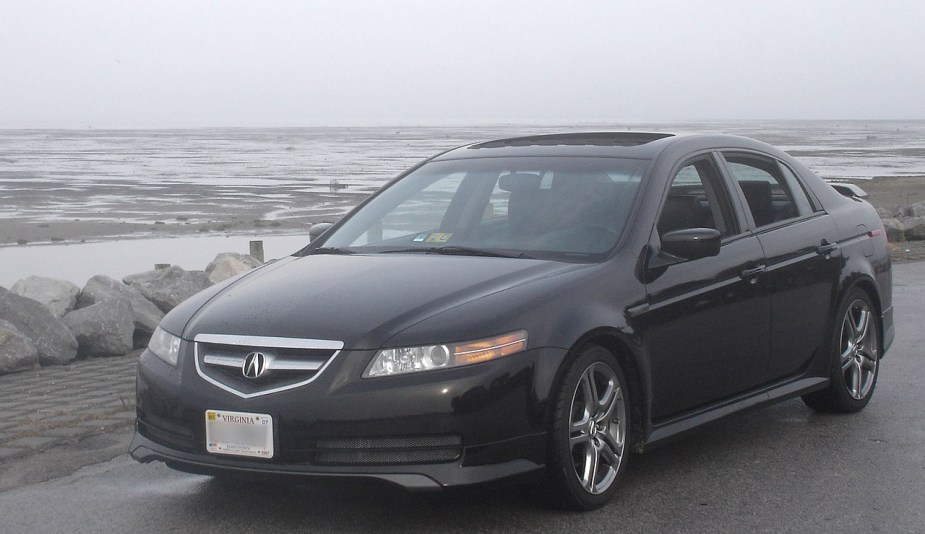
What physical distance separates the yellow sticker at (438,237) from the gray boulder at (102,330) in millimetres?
4508

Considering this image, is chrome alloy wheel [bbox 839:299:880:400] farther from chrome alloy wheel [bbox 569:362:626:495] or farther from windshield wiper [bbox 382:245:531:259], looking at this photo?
windshield wiper [bbox 382:245:531:259]

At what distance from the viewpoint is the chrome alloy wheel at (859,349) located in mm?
6789

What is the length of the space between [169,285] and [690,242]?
292 inches

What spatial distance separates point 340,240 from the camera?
20.0ft

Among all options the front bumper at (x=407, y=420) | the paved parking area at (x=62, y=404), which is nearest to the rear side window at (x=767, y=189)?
the front bumper at (x=407, y=420)

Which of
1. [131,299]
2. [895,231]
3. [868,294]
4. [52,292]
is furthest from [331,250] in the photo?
[895,231]

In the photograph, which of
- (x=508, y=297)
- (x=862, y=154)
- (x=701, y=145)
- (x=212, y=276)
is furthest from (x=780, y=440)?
(x=862, y=154)

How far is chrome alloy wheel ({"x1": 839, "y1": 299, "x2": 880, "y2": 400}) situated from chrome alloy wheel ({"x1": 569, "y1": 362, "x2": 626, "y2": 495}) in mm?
2123

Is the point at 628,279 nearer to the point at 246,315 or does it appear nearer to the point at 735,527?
the point at 735,527

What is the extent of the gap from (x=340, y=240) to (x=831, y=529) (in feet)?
8.77

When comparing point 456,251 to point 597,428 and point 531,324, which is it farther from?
point 597,428

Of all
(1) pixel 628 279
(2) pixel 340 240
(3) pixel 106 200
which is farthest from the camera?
(3) pixel 106 200

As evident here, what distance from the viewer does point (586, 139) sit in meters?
6.28

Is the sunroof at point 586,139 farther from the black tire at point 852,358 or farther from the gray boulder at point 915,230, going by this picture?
the gray boulder at point 915,230
